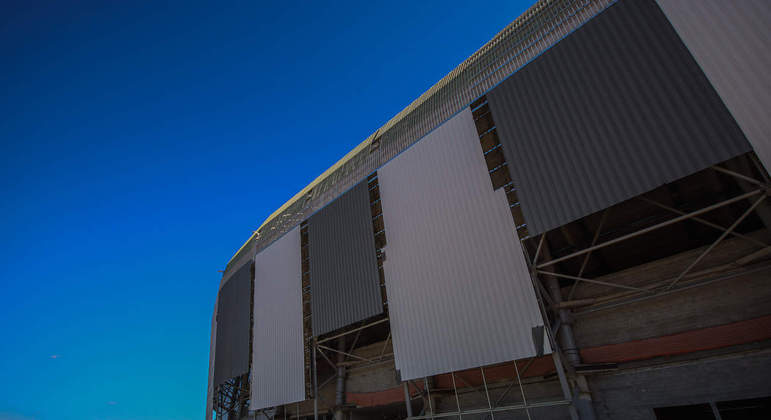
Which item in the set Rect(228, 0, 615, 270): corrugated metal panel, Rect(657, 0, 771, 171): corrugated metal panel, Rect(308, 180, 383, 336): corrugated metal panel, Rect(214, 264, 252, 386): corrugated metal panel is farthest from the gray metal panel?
Rect(214, 264, 252, 386): corrugated metal panel

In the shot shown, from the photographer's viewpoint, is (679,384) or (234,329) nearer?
(679,384)

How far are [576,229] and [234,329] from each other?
26297 millimetres

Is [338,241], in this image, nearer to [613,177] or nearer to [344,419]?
[344,419]

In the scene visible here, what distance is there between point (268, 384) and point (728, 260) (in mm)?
25163

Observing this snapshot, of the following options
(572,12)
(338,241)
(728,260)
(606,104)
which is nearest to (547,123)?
(606,104)

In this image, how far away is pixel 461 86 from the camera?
71.1 ft

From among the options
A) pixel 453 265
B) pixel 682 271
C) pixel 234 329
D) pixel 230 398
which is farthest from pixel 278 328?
pixel 682 271

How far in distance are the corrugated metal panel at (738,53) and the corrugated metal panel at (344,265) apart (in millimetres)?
15933

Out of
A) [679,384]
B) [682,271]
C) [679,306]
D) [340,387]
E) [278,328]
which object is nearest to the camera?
[679,384]

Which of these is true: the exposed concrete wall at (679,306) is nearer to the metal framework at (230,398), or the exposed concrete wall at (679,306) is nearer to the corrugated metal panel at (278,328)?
the corrugated metal panel at (278,328)

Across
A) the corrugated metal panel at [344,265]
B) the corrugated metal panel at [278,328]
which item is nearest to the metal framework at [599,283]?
the corrugated metal panel at [344,265]

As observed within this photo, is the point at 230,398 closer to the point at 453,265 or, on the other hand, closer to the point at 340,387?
the point at 340,387

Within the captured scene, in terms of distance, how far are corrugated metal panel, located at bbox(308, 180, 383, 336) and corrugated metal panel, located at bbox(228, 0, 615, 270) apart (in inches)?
83.6

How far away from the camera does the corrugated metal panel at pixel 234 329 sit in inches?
1181
